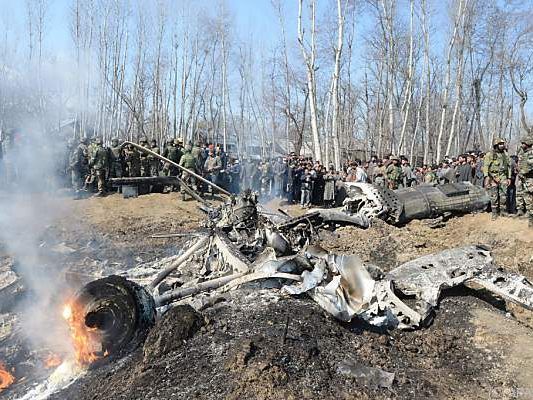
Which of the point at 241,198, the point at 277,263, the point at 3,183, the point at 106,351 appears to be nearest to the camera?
the point at 106,351

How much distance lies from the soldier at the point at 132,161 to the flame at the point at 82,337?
1041 cm

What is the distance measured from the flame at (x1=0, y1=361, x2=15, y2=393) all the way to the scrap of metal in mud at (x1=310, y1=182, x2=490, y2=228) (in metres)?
6.14

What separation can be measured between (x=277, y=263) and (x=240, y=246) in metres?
1.41

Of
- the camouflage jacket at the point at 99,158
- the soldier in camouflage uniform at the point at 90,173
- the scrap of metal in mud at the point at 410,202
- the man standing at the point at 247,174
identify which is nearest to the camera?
the scrap of metal in mud at the point at 410,202

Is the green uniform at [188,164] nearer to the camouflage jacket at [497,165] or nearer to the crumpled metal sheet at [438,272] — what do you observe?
the camouflage jacket at [497,165]

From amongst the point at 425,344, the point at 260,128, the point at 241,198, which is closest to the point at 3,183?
the point at 241,198

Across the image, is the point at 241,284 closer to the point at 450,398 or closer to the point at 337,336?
the point at 337,336

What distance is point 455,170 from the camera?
14328mm

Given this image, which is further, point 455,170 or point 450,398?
point 455,170

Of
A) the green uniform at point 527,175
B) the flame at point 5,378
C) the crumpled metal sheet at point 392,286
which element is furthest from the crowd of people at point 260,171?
the flame at point 5,378

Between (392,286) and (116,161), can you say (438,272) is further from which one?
(116,161)

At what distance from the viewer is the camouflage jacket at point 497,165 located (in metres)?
10.0

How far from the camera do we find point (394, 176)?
13797mm

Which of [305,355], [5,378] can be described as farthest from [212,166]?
[305,355]
